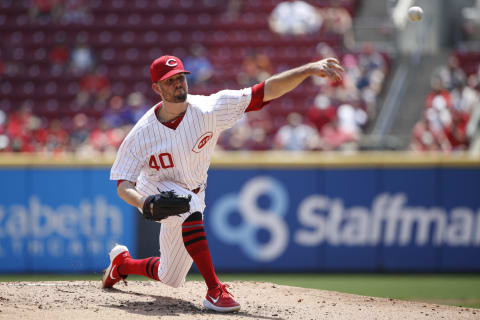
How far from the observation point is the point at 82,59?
1413cm

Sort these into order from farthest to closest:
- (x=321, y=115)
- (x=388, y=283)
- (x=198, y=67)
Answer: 1. (x=198, y=67)
2. (x=321, y=115)
3. (x=388, y=283)

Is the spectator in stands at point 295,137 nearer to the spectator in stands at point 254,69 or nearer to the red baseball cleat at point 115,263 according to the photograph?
the spectator in stands at point 254,69

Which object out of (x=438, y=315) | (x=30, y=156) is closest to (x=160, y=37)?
(x=30, y=156)

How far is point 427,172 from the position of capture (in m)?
10.0

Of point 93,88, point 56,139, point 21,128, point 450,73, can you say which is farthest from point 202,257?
point 93,88

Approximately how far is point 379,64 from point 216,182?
14.5 ft

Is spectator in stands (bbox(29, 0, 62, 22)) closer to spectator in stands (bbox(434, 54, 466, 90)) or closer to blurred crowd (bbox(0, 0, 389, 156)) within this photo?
blurred crowd (bbox(0, 0, 389, 156))

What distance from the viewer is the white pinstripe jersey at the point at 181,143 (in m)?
4.98

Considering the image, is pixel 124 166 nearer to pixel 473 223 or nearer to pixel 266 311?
pixel 266 311

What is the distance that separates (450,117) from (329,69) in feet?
22.4

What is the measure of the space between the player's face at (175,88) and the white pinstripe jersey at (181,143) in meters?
0.13

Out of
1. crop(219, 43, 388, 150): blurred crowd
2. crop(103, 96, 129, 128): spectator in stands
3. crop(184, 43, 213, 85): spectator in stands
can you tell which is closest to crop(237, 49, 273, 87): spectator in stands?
crop(219, 43, 388, 150): blurred crowd

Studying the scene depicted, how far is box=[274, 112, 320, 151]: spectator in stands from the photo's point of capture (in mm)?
11281

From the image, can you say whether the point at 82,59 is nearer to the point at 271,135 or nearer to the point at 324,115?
the point at 271,135
